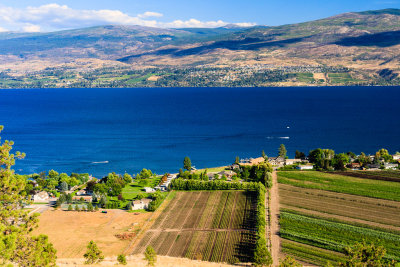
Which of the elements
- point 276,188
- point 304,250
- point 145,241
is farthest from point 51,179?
point 304,250

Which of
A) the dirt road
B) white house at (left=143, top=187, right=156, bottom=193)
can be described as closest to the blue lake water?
white house at (left=143, top=187, right=156, bottom=193)

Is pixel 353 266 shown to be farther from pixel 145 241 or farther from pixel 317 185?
pixel 317 185

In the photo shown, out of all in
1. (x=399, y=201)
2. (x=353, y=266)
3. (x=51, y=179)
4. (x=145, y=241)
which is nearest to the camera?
(x=353, y=266)

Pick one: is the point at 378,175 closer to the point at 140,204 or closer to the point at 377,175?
the point at 377,175

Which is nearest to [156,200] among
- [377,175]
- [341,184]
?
[341,184]

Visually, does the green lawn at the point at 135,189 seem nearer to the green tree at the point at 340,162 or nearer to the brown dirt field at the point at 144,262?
the brown dirt field at the point at 144,262

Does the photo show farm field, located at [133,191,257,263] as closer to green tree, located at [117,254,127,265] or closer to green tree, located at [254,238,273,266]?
green tree, located at [254,238,273,266]

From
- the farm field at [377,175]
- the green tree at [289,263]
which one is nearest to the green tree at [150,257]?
the green tree at [289,263]
